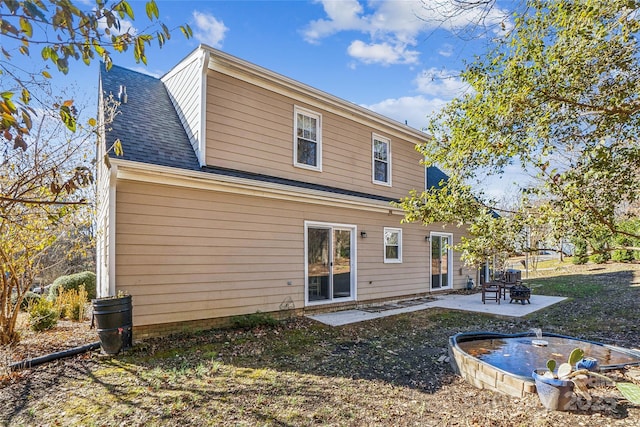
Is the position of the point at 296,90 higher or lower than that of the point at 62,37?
higher

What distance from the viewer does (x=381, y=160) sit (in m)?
10.5

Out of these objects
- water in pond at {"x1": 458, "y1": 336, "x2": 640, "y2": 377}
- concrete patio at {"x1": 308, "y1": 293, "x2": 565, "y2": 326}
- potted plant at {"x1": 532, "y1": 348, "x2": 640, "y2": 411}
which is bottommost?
concrete patio at {"x1": 308, "y1": 293, "x2": 565, "y2": 326}

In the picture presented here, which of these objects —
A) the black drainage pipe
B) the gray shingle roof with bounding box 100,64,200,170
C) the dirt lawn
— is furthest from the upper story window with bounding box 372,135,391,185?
the black drainage pipe

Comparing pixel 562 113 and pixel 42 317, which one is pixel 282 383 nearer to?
pixel 562 113

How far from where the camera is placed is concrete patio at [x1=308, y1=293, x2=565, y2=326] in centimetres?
785

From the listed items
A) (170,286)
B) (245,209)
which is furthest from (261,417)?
(245,209)

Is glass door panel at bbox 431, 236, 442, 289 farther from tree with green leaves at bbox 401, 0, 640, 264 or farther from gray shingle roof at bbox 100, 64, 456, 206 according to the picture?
tree with green leaves at bbox 401, 0, 640, 264

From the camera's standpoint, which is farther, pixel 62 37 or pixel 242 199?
pixel 242 199

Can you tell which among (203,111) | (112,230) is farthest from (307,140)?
(112,230)

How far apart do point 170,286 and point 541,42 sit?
21.1 feet

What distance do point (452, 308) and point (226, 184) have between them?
6.55 m

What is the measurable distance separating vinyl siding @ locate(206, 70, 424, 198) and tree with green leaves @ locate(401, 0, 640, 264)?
4.41 m

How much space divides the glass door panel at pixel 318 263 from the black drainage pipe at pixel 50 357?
438 centimetres

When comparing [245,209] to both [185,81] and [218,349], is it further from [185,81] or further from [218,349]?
[185,81]
